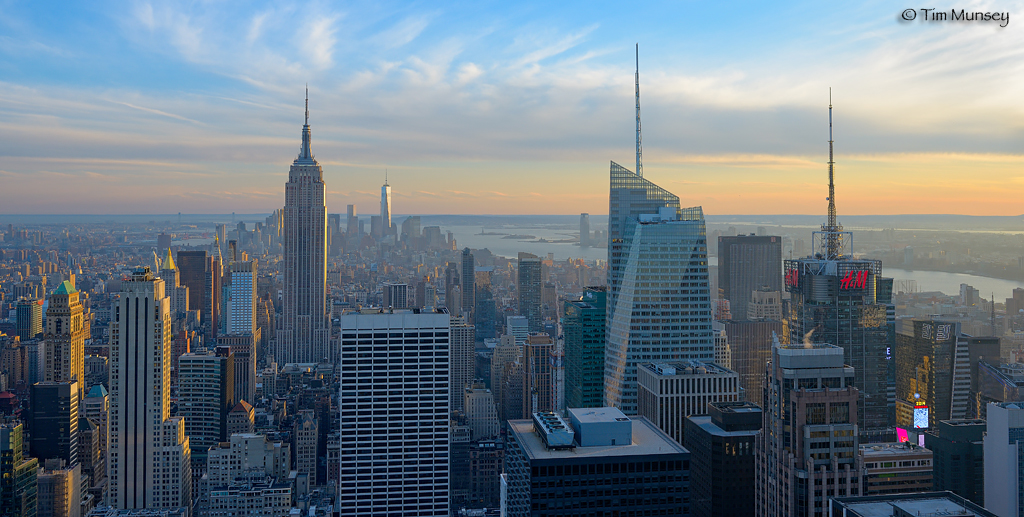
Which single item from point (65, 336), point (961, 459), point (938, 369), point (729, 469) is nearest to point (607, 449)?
point (729, 469)

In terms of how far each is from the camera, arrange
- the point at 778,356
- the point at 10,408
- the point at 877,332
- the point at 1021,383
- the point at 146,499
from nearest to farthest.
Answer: the point at 778,356 → the point at 1021,383 → the point at 877,332 → the point at 146,499 → the point at 10,408

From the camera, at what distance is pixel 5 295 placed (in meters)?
42.2

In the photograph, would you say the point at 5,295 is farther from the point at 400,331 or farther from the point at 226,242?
the point at 400,331

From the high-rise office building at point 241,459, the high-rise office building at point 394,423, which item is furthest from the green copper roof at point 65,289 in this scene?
the high-rise office building at point 394,423

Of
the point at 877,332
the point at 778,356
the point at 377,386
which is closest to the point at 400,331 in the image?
the point at 377,386

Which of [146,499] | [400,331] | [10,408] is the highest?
[400,331]

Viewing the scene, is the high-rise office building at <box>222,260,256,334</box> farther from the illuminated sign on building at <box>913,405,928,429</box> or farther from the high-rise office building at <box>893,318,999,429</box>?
the illuminated sign on building at <box>913,405,928,429</box>

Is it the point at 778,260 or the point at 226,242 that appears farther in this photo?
the point at 226,242

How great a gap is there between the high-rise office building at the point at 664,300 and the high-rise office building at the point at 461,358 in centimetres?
1415

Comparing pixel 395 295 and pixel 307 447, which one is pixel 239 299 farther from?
pixel 307 447

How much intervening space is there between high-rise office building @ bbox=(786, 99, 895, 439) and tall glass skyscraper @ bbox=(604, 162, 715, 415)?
11.4 feet

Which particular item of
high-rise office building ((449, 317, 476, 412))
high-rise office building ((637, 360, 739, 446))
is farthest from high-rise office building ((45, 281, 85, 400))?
high-rise office building ((637, 360, 739, 446))

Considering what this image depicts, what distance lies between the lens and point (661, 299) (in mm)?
29484

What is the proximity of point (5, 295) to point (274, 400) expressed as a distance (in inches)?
567
